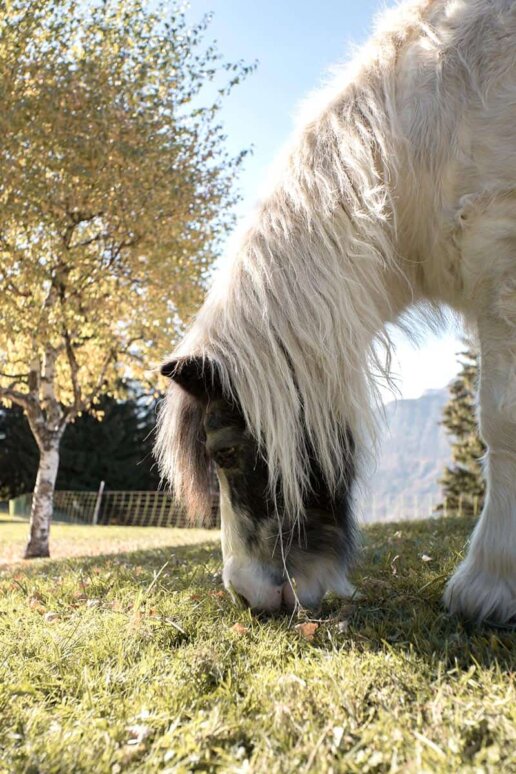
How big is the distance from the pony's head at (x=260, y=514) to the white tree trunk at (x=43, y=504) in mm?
9578

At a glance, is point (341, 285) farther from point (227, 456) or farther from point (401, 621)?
point (401, 621)

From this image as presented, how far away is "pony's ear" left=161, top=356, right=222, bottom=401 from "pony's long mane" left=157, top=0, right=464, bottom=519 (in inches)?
2.3

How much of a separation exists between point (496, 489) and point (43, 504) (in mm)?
10805

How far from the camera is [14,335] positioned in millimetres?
10516

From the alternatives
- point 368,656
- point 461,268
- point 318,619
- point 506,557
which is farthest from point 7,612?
point 461,268

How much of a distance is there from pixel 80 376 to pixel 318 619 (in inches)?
446

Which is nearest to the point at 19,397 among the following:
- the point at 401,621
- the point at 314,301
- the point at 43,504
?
the point at 43,504

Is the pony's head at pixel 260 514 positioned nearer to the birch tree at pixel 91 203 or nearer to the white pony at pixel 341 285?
the white pony at pixel 341 285

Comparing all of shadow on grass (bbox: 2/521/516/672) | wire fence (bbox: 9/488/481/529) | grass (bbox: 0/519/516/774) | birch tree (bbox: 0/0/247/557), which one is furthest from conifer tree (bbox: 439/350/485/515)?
grass (bbox: 0/519/516/774)

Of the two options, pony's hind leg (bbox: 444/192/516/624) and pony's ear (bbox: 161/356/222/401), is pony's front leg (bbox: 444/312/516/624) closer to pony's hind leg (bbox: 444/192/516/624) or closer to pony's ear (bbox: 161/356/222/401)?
pony's hind leg (bbox: 444/192/516/624)

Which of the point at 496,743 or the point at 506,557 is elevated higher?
the point at 506,557

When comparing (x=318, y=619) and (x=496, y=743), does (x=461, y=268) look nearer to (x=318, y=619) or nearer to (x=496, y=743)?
(x=318, y=619)

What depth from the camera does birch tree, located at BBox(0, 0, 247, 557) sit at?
10570 millimetres

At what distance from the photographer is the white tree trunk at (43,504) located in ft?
38.2
